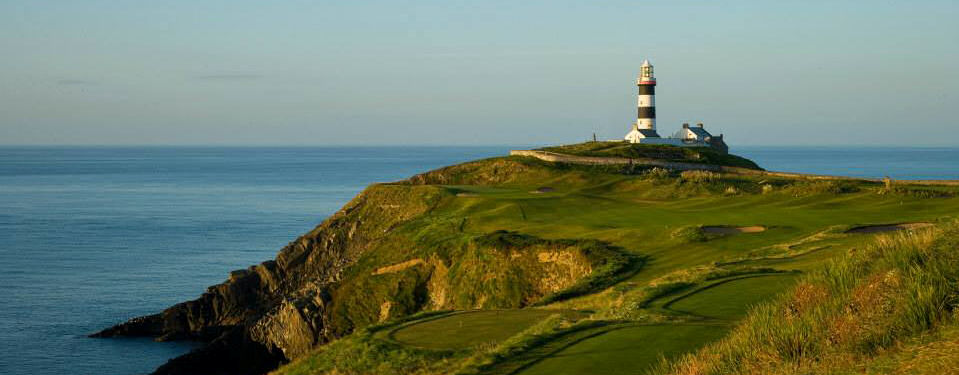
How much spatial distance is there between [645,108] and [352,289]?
2195 inches

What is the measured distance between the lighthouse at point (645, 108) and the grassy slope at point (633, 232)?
69.2ft

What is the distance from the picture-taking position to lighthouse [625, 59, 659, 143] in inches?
3602

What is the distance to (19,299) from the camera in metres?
50.8

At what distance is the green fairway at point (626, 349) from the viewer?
1459cm

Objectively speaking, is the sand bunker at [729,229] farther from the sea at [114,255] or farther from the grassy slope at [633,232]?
the sea at [114,255]

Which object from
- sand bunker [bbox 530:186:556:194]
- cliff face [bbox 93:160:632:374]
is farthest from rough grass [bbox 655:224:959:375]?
sand bunker [bbox 530:186:556:194]

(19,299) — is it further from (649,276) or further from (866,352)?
(866,352)

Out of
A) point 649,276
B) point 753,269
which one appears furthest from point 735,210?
point 753,269

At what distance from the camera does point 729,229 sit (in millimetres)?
35281

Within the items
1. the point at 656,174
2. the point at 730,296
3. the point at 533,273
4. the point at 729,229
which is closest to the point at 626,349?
the point at 730,296

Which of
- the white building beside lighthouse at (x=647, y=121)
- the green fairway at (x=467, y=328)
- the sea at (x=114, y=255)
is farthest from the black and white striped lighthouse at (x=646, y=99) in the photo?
the green fairway at (x=467, y=328)

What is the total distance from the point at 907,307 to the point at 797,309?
1.55 metres

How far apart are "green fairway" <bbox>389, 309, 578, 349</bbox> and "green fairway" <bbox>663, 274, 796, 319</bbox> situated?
271 centimetres

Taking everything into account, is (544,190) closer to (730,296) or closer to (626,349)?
(730,296)
